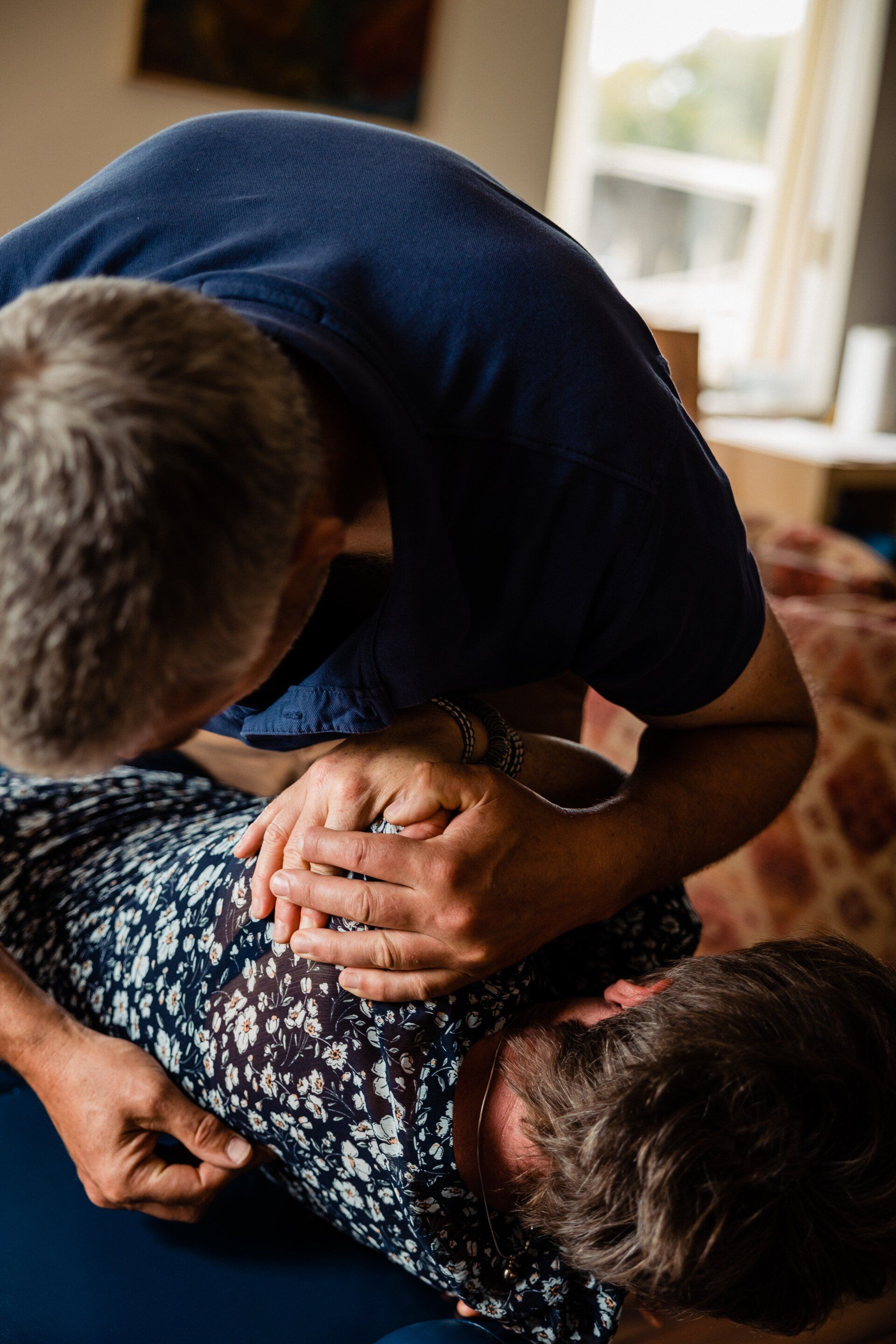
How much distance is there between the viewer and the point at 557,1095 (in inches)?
36.5

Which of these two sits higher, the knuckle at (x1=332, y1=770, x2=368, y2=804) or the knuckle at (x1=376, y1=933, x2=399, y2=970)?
the knuckle at (x1=332, y1=770, x2=368, y2=804)

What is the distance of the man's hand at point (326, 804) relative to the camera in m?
0.99

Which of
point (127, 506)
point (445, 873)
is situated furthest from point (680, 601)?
point (127, 506)

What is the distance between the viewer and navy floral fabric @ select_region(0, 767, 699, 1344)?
952 millimetres

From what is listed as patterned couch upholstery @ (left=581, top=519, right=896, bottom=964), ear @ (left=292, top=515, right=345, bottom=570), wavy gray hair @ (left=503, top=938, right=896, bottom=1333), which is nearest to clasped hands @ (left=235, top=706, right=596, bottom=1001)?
wavy gray hair @ (left=503, top=938, right=896, bottom=1333)

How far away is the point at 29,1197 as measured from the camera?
1104mm

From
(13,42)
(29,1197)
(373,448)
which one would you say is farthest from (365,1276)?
(13,42)

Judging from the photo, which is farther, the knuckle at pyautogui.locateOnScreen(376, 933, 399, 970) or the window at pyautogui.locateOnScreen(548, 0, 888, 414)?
the window at pyautogui.locateOnScreen(548, 0, 888, 414)

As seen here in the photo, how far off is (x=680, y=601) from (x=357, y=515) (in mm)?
327

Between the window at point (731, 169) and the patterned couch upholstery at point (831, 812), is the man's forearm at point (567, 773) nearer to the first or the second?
the patterned couch upholstery at point (831, 812)

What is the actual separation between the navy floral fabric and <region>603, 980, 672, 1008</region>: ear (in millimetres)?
94

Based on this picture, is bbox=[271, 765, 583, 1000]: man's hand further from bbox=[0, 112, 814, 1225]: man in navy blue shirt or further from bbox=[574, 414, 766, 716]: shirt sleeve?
bbox=[574, 414, 766, 716]: shirt sleeve

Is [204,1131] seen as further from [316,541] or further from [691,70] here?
[691,70]

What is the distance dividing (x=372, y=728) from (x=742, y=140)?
5.05 meters
